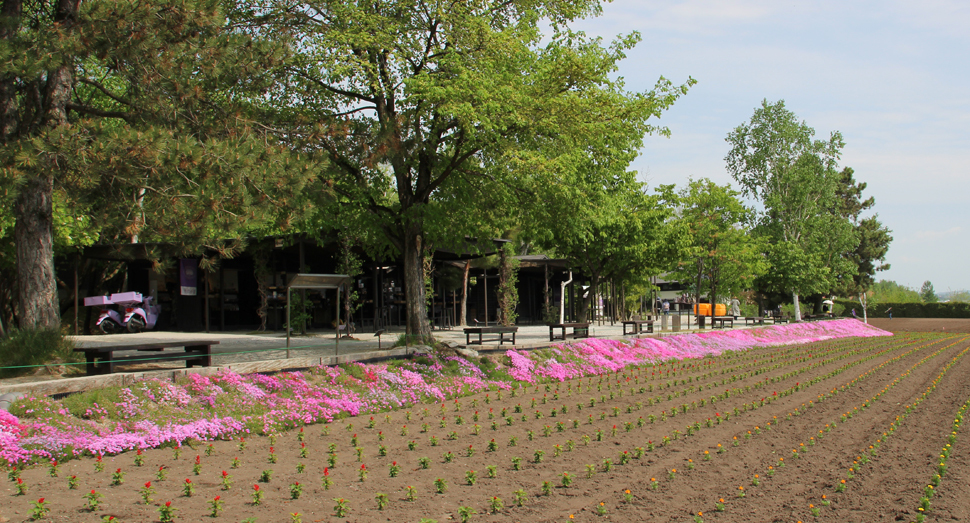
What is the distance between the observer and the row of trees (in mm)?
8578

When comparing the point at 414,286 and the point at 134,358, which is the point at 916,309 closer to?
the point at 414,286

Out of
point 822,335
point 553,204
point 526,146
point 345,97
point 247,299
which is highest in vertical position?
point 345,97

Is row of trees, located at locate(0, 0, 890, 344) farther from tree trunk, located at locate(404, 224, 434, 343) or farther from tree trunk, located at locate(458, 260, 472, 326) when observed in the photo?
tree trunk, located at locate(458, 260, 472, 326)

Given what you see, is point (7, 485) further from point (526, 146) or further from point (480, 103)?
point (526, 146)

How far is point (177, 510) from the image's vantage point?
496 cm

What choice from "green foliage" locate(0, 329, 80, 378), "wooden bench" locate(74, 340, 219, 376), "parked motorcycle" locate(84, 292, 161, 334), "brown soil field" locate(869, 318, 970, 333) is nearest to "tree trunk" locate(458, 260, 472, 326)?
"parked motorcycle" locate(84, 292, 161, 334)

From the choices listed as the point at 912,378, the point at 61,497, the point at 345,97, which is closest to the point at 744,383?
the point at 912,378

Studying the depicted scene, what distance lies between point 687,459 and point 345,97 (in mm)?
10578

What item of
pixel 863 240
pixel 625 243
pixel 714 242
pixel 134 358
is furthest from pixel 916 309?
pixel 134 358

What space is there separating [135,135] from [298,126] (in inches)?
151

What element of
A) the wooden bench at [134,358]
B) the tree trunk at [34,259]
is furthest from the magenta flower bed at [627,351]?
the tree trunk at [34,259]

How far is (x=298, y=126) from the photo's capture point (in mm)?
11727

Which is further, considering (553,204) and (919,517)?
(553,204)

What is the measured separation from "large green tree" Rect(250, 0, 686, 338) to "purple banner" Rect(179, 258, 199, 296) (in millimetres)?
8740
